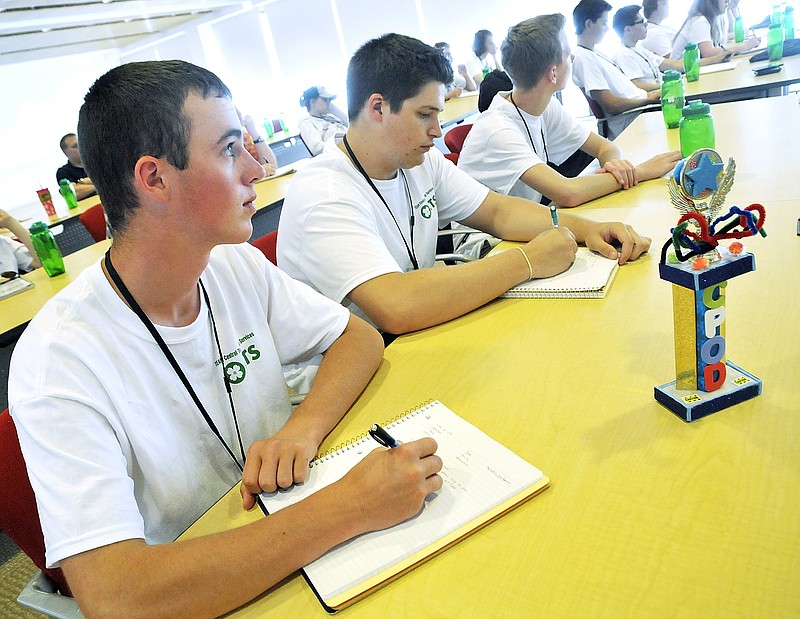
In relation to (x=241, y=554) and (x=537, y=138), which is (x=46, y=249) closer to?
(x=537, y=138)

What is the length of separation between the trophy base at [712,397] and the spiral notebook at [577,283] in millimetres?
455

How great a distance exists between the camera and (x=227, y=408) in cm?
114

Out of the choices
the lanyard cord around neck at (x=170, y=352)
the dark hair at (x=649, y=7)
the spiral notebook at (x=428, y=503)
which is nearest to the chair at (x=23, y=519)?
the lanyard cord around neck at (x=170, y=352)

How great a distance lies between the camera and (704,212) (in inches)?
38.5

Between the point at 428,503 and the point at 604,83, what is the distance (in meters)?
4.12

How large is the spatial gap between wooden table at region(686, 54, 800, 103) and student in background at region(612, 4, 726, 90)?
3.08 ft

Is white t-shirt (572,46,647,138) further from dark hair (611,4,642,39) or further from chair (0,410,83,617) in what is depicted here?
chair (0,410,83,617)

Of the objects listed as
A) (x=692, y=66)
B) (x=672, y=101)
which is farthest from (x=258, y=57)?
(x=672, y=101)

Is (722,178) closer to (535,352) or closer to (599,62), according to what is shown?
(535,352)

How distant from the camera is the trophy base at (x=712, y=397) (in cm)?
88

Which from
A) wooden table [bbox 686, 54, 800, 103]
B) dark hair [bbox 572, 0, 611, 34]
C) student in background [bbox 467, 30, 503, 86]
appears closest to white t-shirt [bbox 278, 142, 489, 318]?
wooden table [bbox 686, 54, 800, 103]

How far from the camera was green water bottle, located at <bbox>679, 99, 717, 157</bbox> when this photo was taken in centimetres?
205

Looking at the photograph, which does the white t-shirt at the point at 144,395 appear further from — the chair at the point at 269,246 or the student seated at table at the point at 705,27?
the student seated at table at the point at 705,27

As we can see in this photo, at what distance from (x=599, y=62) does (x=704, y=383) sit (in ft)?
12.9
